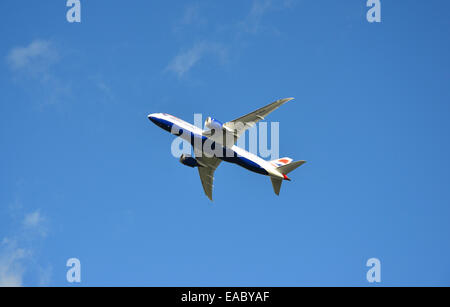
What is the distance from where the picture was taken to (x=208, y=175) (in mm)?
72250

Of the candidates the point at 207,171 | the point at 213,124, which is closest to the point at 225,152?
the point at 213,124

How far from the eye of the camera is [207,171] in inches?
2830

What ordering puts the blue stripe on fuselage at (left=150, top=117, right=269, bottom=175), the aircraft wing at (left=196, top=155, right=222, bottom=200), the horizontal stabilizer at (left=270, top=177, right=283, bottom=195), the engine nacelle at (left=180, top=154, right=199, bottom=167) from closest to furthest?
the blue stripe on fuselage at (left=150, top=117, right=269, bottom=175) → the horizontal stabilizer at (left=270, top=177, right=283, bottom=195) → the engine nacelle at (left=180, top=154, right=199, bottom=167) → the aircraft wing at (left=196, top=155, right=222, bottom=200)

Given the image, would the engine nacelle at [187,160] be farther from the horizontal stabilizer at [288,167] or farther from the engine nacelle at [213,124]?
the horizontal stabilizer at [288,167]

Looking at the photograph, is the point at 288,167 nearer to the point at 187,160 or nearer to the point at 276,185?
the point at 276,185

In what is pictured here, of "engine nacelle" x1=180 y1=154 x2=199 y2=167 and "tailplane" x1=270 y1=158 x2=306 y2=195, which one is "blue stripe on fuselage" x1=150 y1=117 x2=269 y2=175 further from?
"engine nacelle" x1=180 y1=154 x2=199 y2=167

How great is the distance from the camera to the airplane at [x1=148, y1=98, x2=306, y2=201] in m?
60.7

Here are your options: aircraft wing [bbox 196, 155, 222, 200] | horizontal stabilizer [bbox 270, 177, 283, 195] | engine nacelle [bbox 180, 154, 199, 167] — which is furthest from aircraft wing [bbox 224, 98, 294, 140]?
engine nacelle [bbox 180, 154, 199, 167]

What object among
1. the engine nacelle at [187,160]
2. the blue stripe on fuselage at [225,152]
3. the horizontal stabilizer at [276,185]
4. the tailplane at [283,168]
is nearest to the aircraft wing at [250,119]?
the blue stripe on fuselage at [225,152]

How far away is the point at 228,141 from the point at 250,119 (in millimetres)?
4383
